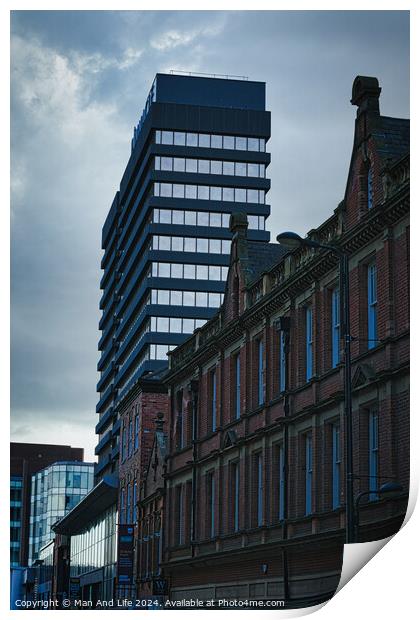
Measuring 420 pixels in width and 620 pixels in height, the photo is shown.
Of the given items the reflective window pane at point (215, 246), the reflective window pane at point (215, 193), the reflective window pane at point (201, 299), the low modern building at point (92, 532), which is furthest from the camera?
the reflective window pane at point (201, 299)

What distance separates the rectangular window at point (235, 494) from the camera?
3272 cm

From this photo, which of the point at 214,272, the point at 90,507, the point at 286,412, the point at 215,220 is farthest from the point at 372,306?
the point at 214,272

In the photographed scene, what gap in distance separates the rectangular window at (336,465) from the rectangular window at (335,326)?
4.98ft

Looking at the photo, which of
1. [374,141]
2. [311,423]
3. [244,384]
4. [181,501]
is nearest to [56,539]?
[181,501]

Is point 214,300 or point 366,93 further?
point 214,300

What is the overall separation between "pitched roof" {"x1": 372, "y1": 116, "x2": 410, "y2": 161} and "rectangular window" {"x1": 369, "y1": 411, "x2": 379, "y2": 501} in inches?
213

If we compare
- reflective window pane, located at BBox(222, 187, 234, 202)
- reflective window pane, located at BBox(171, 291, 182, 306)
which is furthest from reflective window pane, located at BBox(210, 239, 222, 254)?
reflective window pane, located at BBox(171, 291, 182, 306)

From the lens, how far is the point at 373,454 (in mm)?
23828

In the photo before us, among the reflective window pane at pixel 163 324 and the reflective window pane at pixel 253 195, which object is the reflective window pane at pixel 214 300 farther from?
the reflective window pane at pixel 253 195

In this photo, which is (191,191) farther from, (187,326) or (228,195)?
(187,326)

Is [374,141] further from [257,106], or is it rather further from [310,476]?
[310,476]

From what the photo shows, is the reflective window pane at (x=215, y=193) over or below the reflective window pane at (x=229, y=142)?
below

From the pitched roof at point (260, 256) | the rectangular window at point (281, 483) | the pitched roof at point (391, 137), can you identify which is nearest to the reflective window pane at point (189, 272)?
the pitched roof at point (260, 256)

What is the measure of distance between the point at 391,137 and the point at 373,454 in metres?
6.60
